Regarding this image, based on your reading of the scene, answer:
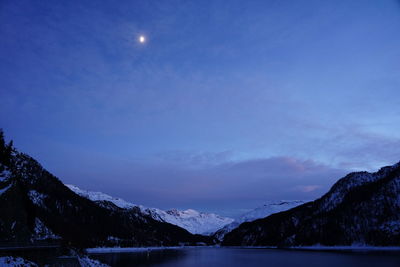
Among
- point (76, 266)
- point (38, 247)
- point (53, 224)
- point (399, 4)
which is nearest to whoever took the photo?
point (399, 4)

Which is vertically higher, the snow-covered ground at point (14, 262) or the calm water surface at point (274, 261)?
the snow-covered ground at point (14, 262)

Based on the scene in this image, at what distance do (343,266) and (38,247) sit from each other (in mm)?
66486

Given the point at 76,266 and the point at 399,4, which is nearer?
the point at 399,4

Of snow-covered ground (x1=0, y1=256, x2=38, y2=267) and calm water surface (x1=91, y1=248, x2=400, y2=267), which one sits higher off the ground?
snow-covered ground (x1=0, y1=256, x2=38, y2=267)

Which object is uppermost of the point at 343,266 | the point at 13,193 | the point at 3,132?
the point at 3,132

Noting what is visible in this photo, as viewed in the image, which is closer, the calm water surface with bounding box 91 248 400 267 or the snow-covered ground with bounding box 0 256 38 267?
the snow-covered ground with bounding box 0 256 38 267

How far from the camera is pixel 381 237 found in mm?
193625

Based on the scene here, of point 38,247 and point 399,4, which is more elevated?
point 399,4

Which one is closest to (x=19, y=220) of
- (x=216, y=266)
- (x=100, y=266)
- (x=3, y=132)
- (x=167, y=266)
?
(x=100, y=266)

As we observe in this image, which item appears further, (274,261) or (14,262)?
(274,261)

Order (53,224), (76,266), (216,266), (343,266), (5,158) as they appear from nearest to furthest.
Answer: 1. (76,266)
2. (5,158)
3. (343,266)
4. (216,266)
5. (53,224)

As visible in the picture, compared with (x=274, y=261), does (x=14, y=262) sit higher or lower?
higher

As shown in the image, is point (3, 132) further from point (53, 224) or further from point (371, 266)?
point (53, 224)

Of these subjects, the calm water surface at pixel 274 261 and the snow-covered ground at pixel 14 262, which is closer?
the snow-covered ground at pixel 14 262
